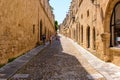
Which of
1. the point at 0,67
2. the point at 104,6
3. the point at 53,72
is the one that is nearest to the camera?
the point at 53,72

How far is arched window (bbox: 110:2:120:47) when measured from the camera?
1065 cm

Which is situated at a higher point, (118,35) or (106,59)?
(118,35)

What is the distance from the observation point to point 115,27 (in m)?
10.9

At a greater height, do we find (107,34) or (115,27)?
(115,27)

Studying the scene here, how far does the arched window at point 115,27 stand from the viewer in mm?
10655

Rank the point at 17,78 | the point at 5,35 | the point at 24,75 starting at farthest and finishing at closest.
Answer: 1. the point at 5,35
2. the point at 24,75
3. the point at 17,78

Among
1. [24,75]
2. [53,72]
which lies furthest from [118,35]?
[24,75]

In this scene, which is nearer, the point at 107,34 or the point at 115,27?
the point at 115,27

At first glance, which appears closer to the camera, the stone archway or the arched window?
the arched window

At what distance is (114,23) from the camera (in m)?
10.9

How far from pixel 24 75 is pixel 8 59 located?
119 inches

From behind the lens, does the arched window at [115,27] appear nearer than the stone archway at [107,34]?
Yes

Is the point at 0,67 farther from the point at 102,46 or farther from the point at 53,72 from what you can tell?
the point at 102,46

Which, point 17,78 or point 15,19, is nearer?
point 17,78
